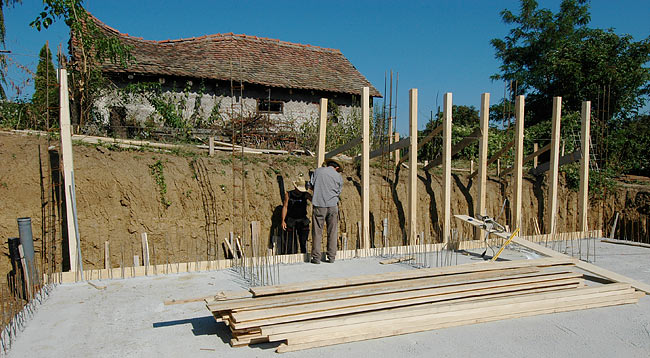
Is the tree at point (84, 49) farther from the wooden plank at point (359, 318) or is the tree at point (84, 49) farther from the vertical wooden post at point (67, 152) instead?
the wooden plank at point (359, 318)

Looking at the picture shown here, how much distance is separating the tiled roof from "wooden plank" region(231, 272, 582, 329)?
9.67 metres

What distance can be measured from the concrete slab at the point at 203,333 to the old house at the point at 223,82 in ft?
23.4

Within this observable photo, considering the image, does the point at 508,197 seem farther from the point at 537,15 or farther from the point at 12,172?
the point at 537,15

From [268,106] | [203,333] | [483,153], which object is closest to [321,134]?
[483,153]

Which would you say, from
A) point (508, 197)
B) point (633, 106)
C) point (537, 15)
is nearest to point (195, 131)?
point (508, 197)

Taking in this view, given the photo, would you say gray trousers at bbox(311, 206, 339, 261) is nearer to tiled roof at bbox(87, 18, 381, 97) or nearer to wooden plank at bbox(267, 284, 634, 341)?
wooden plank at bbox(267, 284, 634, 341)

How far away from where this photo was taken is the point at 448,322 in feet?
14.7

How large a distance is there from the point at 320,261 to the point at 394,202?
103 inches

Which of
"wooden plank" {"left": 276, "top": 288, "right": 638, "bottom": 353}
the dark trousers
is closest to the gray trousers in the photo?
the dark trousers

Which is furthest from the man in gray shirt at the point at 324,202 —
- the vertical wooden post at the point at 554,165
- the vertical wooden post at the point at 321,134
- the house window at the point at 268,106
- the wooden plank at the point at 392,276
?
the house window at the point at 268,106

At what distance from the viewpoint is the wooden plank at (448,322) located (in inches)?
158

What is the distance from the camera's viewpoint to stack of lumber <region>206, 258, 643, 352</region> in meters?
4.04

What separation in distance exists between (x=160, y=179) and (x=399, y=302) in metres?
4.56

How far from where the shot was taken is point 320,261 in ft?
22.9
